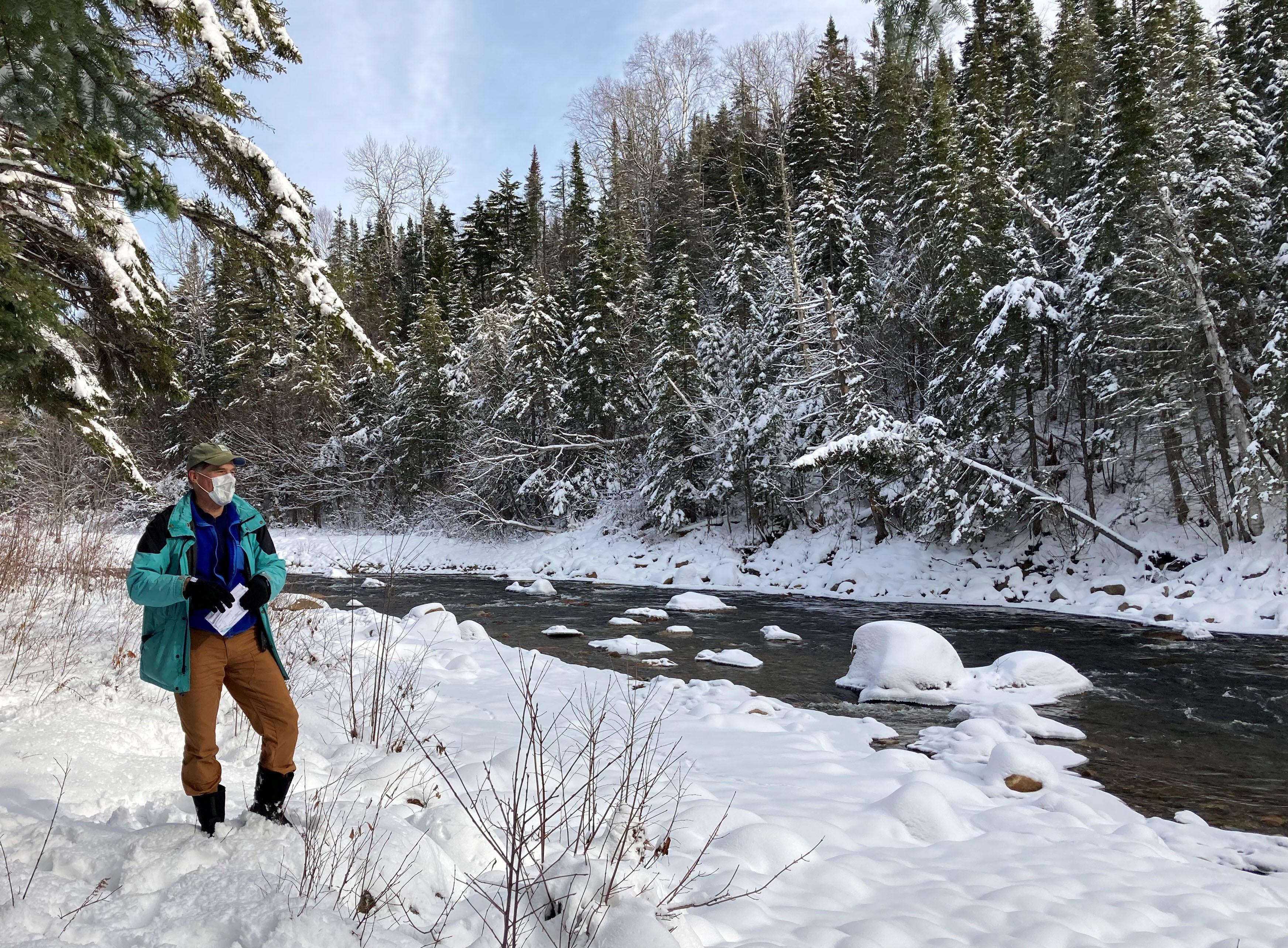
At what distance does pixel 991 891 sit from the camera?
3.54m

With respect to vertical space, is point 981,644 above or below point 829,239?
below

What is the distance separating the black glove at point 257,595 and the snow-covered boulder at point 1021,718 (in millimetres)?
6572

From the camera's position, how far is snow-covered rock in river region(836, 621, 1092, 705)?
27.0 feet

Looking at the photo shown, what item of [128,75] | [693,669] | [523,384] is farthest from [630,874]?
[523,384]

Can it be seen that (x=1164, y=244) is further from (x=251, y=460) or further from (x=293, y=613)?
(x=251, y=460)

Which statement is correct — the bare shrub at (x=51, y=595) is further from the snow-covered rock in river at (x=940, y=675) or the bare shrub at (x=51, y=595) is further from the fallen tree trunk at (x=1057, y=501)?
the fallen tree trunk at (x=1057, y=501)

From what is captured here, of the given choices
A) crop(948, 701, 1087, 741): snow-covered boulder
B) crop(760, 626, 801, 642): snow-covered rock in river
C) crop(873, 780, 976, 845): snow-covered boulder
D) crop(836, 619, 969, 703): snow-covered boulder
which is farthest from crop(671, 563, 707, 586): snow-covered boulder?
crop(873, 780, 976, 845): snow-covered boulder

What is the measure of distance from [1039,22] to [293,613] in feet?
107

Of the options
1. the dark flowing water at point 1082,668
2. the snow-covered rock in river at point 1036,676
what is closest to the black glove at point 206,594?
the dark flowing water at point 1082,668

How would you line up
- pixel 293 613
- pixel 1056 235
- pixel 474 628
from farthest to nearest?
pixel 1056 235, pixel 474 628, pixel 293 613

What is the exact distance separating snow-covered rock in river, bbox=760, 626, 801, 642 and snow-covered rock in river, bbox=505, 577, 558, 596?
6.97 meters

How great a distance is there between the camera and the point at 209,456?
3098 millimetres

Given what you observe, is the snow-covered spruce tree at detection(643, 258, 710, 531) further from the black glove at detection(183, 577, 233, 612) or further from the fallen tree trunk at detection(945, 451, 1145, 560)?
the black glove at detection(183, 577, 233, 612)

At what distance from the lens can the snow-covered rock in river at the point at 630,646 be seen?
10383mm
